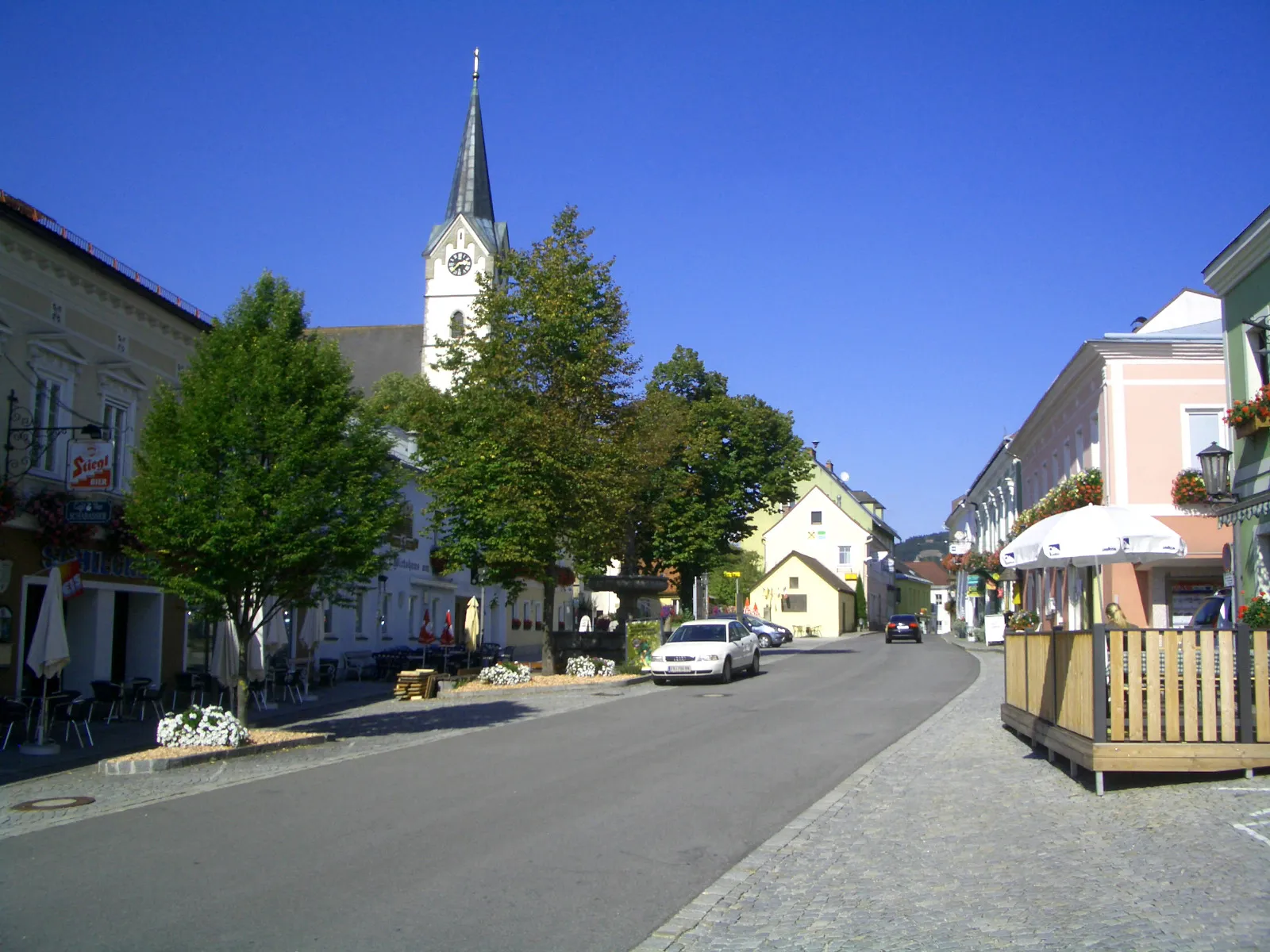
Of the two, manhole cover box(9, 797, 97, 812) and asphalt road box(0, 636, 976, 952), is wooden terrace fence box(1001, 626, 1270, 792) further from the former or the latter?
manhole cover box(9, 797, 97, 812)

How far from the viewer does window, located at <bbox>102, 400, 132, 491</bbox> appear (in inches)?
881

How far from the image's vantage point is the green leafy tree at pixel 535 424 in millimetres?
28188

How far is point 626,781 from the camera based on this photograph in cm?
1291

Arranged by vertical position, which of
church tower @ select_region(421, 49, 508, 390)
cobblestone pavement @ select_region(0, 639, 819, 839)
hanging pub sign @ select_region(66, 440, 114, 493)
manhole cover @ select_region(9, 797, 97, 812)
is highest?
church tower @ select_region(421, 49, 508, 390)

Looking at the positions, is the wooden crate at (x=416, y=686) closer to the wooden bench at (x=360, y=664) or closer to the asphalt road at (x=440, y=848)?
the wooden bench at (x=360, y=664)

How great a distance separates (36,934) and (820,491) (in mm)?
84625

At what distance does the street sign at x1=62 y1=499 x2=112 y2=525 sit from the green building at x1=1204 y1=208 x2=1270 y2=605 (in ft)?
58.3

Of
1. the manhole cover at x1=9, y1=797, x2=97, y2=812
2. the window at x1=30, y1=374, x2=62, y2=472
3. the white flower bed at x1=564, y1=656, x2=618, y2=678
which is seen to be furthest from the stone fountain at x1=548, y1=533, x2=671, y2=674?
the manhole cover at x1=9, y1=797, x2=97, y2=812

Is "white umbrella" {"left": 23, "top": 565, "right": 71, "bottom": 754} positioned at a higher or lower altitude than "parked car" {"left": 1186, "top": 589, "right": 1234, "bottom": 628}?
lower

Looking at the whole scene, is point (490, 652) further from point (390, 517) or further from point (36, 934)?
point (36, 934)

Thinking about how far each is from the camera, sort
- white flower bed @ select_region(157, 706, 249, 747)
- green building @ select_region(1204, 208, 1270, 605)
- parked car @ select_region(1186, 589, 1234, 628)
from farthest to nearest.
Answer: parked car @ select_region(1186, 589, 1234, 628) → green building @ select_region(1204, 208, 1270, 605) → white flower bed @ select_region(157, 706, 249, 747)

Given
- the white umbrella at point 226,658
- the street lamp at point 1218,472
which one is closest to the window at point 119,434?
the white umbrella at point 226,658

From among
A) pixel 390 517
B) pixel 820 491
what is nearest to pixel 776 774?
pixel 390 517

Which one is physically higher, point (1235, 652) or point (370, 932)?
point (1235, 652)
